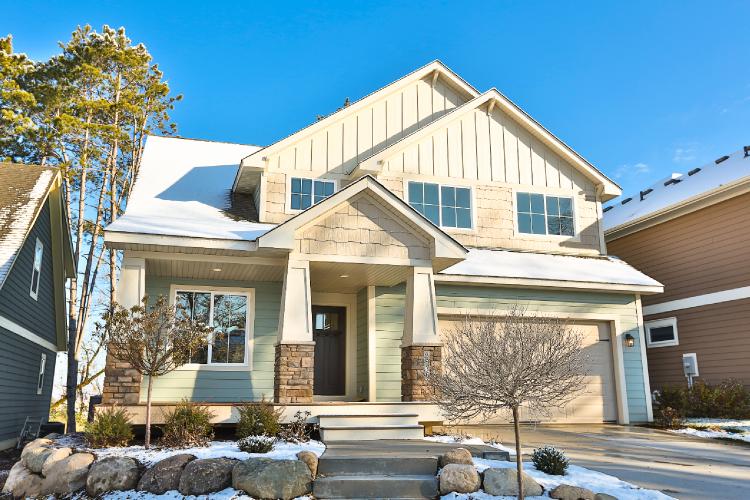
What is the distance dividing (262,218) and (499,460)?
262 inches

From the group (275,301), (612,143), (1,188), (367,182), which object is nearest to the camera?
(367,182)

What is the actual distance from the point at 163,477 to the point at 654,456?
22.7ft

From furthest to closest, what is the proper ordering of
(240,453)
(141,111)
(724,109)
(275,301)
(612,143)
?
(141,111) → (612,143) → (724,109) → (275,301) → (240,453)

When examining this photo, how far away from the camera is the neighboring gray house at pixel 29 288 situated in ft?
39.0

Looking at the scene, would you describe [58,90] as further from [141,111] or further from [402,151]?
[402,151]

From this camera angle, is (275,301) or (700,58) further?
(700,58)

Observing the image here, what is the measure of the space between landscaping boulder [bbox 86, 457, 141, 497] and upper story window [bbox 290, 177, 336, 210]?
6577 millimetres

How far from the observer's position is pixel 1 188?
42.7ft

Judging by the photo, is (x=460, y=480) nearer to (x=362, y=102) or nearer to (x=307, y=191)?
(x=307, y=191)

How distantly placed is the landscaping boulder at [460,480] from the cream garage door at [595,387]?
21.5 feet

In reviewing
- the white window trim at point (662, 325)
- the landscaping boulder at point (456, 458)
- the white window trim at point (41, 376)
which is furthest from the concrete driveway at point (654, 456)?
the white window trim at point (41, 376)

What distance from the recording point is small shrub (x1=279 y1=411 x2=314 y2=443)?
870 centimetres

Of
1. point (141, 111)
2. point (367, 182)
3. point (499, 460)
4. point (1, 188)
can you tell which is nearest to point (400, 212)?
point (367, 182)

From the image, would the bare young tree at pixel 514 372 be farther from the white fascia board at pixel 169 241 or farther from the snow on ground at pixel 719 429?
the snow on ground at pixel 719 429
